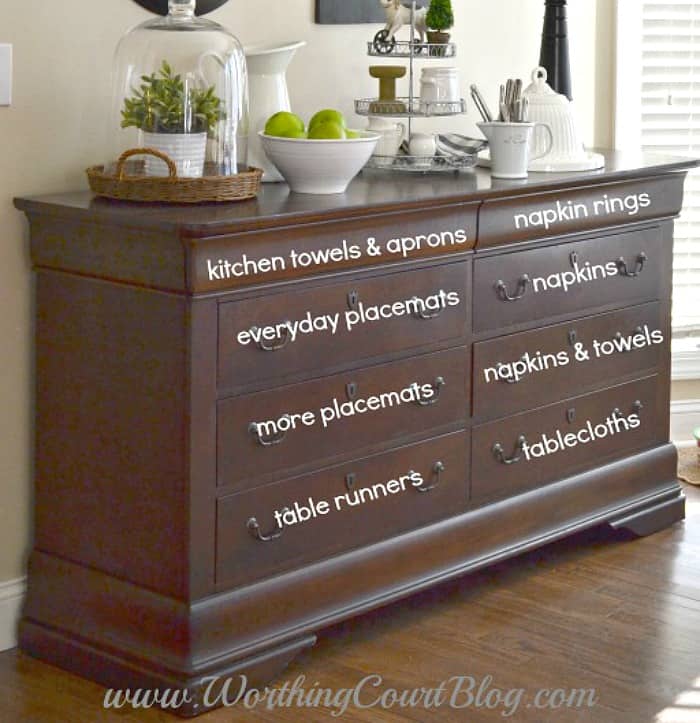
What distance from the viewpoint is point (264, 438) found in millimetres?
2596

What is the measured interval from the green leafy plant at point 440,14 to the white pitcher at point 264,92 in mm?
359

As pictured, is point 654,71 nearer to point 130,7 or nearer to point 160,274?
point 130,7

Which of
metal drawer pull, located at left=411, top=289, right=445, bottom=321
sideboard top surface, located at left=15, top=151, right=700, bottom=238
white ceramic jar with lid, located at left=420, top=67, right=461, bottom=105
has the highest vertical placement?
white ceramic jar with lid, located at left=420, top=67, right=461, bottom=105

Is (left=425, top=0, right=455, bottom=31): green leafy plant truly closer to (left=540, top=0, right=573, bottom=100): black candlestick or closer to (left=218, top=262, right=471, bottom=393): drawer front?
(left=540, top=0, right=573, bottom=100): black candlestick

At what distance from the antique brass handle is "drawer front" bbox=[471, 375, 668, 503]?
1.82 ft

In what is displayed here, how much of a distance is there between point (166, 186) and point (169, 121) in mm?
154

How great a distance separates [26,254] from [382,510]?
2.73 ft

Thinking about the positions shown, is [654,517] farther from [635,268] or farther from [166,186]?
[166,186]

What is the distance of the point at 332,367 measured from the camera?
270 cm

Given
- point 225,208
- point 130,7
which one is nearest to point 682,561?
point 225,208

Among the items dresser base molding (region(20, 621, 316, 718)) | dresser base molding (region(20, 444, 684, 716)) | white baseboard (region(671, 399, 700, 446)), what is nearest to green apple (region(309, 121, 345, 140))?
dresser base molding (region(20, 444, 684, 716))

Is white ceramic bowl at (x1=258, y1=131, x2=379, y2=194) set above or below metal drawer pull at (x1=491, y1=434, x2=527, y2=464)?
above

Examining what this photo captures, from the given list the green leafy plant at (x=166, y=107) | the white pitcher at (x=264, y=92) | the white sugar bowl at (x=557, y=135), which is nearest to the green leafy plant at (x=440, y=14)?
the white sugar bowl at (x=557, y=135)

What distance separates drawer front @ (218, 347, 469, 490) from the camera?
256 centimetres
